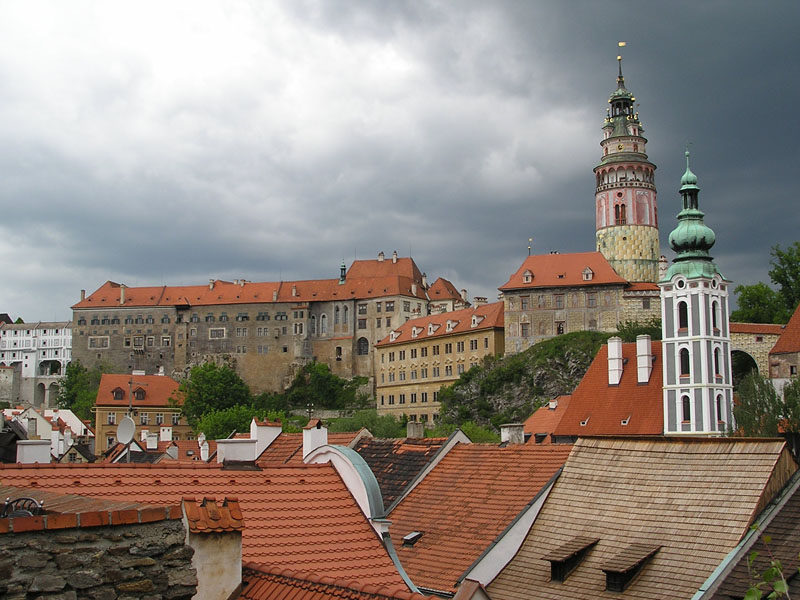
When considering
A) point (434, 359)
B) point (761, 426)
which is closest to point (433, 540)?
point (761, 426)

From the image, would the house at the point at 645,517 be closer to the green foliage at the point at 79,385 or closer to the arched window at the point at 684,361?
the arched window at the point at 684,361

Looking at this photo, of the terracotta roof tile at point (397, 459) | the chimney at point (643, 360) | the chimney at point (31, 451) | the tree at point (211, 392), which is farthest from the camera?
the tree at point (211, 392)

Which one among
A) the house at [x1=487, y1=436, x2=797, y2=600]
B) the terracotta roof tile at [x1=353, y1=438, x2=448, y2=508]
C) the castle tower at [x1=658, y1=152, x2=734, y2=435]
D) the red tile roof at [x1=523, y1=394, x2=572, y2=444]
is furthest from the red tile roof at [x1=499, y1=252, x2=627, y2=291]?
the house at [x1=487, y1=436, x2=797, y2=600]

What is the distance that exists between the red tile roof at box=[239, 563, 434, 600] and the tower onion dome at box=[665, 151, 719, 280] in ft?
159

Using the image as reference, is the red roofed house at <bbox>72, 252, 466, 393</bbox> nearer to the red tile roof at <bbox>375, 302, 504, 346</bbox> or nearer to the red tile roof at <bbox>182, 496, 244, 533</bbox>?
the red tile roof at <bbox>375, 302, 504, 346</bbox>

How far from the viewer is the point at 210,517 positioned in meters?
7.45

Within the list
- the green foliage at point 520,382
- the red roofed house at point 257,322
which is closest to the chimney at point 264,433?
the green foliage at point 520,382

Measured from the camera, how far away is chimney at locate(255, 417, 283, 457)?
75.0 feet

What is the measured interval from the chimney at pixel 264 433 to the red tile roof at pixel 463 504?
567 centimetres

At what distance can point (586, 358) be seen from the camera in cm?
8150

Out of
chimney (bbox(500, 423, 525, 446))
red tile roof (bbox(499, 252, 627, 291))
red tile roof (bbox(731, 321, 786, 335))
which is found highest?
red tile roof (bbox(499, 252, 627, 291))

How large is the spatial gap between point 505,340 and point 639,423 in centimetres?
3924

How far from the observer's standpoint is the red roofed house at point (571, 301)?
87.1m

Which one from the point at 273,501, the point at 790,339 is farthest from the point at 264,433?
the point at 790,339
